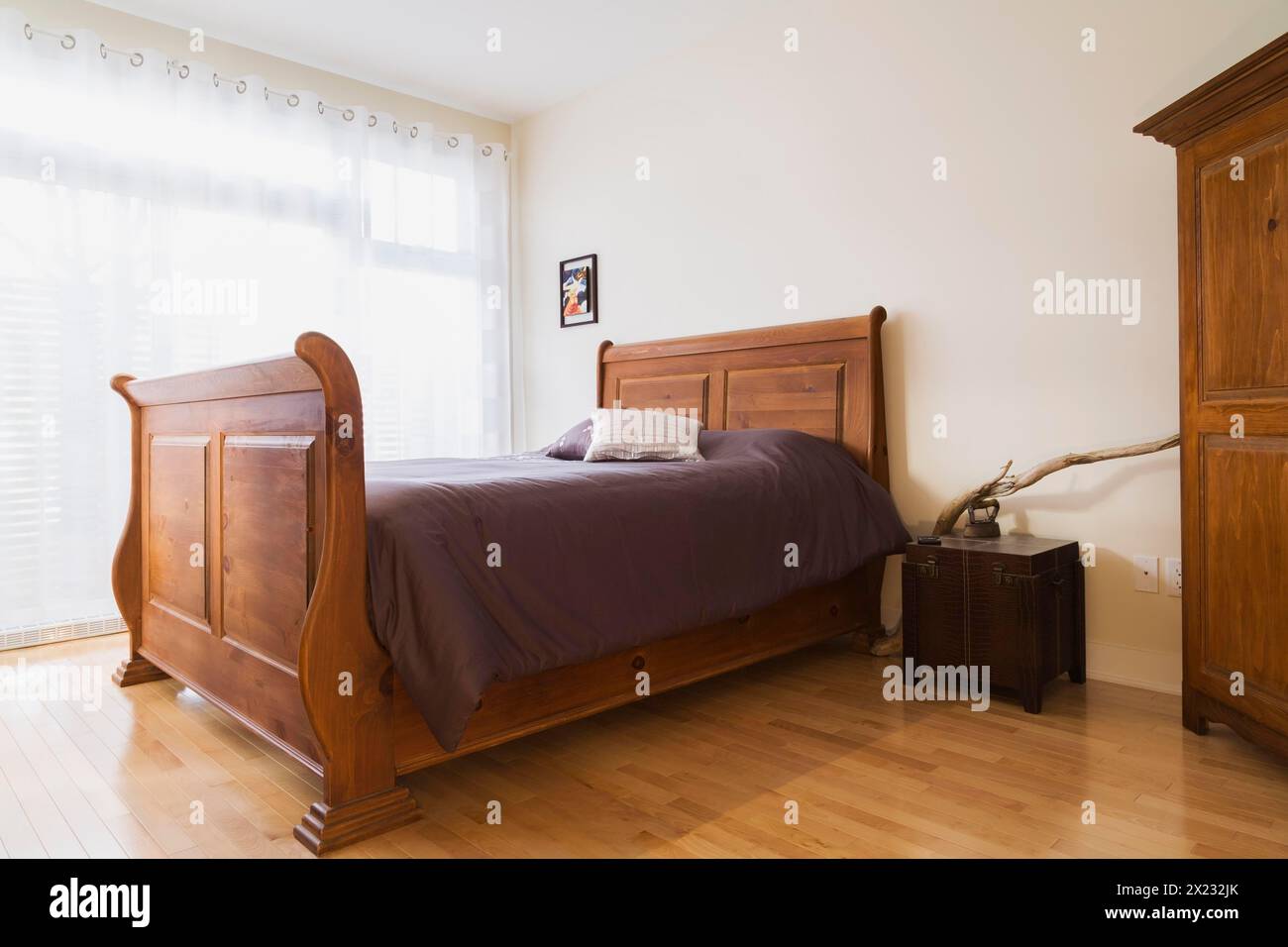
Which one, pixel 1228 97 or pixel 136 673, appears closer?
pixel 1228 97

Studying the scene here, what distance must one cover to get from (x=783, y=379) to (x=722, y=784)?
6.14 ft

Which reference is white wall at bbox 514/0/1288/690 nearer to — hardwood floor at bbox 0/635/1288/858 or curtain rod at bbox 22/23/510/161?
hardwood floor at bbox 0/635/1288/858

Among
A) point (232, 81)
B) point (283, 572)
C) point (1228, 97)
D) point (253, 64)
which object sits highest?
point (253, 64)

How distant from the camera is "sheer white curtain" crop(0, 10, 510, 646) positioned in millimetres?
3305

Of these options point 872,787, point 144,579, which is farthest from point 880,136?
point 144,579

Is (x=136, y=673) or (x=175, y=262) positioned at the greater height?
(x=175, y=262)

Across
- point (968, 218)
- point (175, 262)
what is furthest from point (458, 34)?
point (968, 218)

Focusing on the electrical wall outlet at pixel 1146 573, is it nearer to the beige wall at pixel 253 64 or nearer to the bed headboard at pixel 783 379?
the bed headboard at pixel 783 379

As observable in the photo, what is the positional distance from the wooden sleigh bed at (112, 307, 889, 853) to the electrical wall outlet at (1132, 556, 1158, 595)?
85cm

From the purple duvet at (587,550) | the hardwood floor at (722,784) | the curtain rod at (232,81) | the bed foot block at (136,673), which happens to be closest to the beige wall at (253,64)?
the curtain rod at (232,81)

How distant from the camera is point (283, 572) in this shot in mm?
1938

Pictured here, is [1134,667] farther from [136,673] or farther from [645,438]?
[136,673]

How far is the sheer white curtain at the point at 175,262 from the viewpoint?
3305 millimetres

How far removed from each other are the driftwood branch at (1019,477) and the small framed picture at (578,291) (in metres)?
2.27
